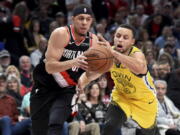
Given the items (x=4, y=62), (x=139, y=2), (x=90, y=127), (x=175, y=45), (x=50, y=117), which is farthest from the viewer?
(x=139, y=2)

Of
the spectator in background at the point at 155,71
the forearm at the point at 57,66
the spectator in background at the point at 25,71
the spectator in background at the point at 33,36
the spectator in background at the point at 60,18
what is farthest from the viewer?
the spectator in background at the point at 60,18

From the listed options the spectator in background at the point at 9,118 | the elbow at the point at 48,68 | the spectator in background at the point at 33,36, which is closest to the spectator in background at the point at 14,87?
the spectator in background at the point at 9,118

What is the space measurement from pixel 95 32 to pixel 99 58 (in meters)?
7.01

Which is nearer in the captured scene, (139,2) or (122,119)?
(122,119)

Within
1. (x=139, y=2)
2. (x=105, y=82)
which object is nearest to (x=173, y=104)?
(x=105, y=82)

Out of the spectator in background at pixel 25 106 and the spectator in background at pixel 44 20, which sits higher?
the spectator in background at pixel 44 20

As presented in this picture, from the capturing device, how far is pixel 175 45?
43.9ft

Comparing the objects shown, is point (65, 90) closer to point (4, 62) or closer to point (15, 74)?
point (15, 74)

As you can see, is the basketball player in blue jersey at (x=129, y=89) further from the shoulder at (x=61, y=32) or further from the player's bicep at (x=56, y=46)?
the shoulder at (x=61, y=32)

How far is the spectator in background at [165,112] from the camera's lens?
32.1 ft

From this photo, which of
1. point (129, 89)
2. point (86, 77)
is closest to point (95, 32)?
point (129, 89)

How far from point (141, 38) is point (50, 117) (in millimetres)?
7323

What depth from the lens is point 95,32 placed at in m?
13.6

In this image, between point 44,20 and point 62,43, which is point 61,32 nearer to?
point 62,43
